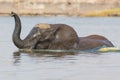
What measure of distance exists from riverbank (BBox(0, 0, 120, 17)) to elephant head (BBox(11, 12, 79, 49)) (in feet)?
207

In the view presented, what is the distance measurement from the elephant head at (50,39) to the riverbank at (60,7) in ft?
207

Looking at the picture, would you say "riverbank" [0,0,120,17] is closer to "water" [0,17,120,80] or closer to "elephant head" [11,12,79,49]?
"elephant head" [11,12,79,49]

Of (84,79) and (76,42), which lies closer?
(84,79)

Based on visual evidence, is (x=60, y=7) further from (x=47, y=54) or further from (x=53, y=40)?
(x=47, y=54)

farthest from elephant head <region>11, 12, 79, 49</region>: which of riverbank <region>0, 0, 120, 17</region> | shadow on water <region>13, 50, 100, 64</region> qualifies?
riverbank <region>0, 0, 120, 17</region>

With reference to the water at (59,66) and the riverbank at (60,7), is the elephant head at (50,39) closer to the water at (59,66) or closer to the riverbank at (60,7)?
the water at (59,66)

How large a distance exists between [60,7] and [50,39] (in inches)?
2633

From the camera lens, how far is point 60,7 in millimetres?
93500

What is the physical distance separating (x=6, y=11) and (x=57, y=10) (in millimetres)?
6061

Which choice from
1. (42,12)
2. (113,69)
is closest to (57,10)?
(42,12)

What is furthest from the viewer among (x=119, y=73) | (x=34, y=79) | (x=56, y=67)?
(x=56, y=67)

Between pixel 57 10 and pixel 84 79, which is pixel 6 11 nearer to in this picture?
pixel 57 10

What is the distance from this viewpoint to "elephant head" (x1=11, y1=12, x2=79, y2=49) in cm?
2655

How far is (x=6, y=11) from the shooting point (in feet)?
298
